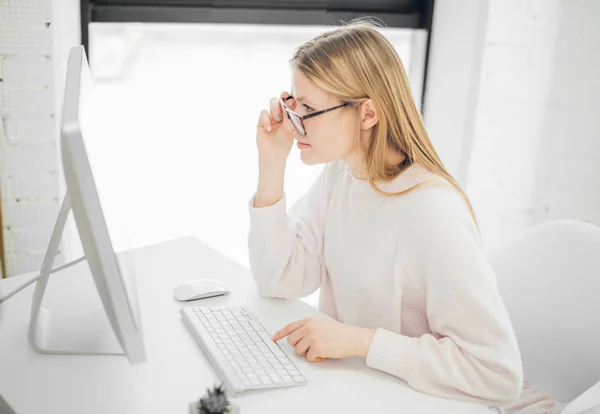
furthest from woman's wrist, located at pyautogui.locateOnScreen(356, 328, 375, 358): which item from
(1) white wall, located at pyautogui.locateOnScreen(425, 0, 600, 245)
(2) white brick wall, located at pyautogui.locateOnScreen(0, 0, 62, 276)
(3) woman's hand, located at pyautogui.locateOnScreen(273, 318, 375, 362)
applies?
(1) white wall, located at pyautogui.locateOnScreen(425, 0, 600, 245)

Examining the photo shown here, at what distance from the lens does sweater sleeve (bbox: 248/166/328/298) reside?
3.90ft

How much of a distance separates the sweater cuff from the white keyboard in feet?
0.36

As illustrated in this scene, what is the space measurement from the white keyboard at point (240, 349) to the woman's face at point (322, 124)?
0.98 ft

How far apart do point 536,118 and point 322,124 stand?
1.14m

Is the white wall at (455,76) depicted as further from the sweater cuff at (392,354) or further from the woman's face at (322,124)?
the sweater cuff at (392,354)

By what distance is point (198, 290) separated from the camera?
1169mm

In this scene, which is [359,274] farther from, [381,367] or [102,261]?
[102,261]

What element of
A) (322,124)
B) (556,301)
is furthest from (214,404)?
(556,301)

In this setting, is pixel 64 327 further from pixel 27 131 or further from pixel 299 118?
pixel 27 131

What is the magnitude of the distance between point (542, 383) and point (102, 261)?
0.91 metres

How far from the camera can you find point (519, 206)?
2.09 meters

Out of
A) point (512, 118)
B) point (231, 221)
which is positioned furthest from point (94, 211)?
point (512, 118)

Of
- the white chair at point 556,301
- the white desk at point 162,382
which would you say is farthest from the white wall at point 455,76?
the white desk at point 162,382

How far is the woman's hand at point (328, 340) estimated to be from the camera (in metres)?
0.95
